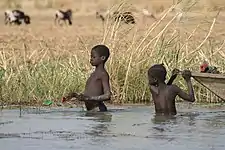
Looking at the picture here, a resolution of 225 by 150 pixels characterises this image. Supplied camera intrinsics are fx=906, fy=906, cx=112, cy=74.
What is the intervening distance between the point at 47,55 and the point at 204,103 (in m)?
3.29

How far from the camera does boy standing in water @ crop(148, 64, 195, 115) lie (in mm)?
10883

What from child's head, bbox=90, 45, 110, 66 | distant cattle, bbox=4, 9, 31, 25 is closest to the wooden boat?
child's head, bbox=90, 45, 110, 66

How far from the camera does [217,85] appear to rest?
1095cm

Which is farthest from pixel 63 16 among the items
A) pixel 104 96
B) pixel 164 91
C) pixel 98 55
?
pixel 164 91

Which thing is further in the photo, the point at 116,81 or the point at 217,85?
the point at 116,81

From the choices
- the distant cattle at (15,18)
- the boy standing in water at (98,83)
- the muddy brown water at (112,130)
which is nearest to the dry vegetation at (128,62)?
the muddy brown water at (112,130)

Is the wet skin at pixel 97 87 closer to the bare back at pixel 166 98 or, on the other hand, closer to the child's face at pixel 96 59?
the child's face at pixel 96 59

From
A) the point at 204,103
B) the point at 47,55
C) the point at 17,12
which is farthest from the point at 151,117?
the point at 17,12

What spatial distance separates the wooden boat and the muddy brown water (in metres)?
0.31

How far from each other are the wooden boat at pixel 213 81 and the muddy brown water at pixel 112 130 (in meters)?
0.31

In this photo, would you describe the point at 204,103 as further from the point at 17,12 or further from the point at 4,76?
the point at 17,12

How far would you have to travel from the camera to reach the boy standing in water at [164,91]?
10.9m

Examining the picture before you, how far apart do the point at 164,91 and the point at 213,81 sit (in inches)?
23.7

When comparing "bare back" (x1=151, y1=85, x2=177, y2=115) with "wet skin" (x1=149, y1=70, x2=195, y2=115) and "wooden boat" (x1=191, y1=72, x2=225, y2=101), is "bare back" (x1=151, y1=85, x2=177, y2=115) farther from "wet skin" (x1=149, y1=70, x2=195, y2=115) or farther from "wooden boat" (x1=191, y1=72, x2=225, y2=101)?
"wooden boat" (x1=191, y1=72, x2=225, y2=101)
